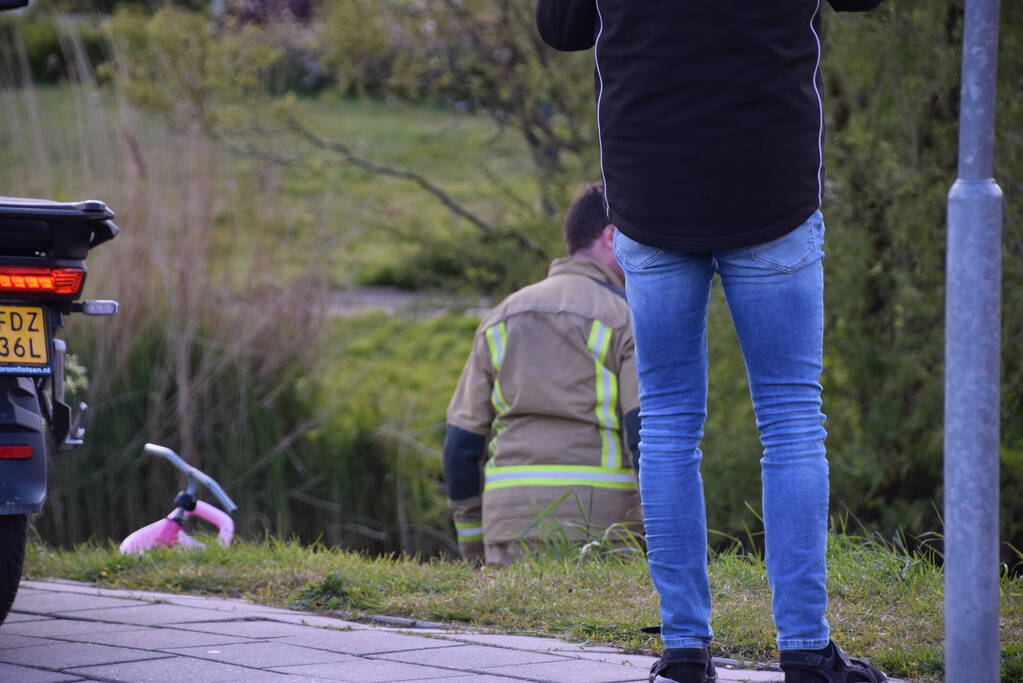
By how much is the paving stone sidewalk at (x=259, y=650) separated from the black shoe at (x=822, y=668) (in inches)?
13.9

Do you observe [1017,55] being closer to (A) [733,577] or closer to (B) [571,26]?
(A) [733,577]

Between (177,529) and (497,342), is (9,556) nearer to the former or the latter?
(177,529)

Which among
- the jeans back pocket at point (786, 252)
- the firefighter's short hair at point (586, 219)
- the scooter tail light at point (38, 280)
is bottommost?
the firefighter's short hair at point (586, 219)

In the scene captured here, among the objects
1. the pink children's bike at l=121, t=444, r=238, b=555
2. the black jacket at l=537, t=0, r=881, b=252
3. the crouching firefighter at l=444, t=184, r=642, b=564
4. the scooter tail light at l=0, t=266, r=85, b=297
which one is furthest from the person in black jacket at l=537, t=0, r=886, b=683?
the pink children's bike at l=121, t=444, r=238, b=555

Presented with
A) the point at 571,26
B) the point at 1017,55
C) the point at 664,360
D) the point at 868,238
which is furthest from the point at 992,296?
the point at 868,238

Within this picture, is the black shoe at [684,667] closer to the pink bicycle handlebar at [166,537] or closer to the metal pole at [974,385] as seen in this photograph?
the metal pole at [974,385]

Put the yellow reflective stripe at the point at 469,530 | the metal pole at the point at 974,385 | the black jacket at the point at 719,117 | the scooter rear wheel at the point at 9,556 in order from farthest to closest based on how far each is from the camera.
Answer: the yellow reflective stripe at the point at 469,530 → the scooter rear wheel at the point at 9,556 → the black jacket at the point at 719,117 → the metal pole at the point at 974,385

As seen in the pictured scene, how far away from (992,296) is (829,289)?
5.43 metres

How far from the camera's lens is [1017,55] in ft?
23.4

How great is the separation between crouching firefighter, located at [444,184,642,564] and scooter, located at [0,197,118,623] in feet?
6.26

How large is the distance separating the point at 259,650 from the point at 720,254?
1.60 m

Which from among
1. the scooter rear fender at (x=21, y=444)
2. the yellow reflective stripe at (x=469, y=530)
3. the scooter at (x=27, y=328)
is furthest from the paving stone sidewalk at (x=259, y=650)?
the yellow reflective stripe at (x=469, y=530)

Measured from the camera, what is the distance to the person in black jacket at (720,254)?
285 cm

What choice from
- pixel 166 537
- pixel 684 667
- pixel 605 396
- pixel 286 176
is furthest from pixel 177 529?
pixel 286 176
